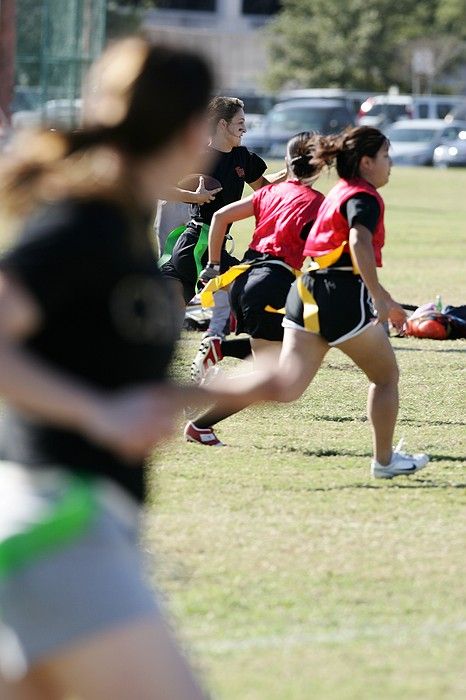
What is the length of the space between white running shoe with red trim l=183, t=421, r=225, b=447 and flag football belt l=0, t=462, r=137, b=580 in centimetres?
545

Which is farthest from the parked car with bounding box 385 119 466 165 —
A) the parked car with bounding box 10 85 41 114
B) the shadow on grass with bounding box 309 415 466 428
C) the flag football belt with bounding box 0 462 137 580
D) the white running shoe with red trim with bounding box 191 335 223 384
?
the flag football belt with bounding box 0 462 137 580

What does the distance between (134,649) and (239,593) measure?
2.82 meters

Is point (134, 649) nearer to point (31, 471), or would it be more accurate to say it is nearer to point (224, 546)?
point (31, 471)

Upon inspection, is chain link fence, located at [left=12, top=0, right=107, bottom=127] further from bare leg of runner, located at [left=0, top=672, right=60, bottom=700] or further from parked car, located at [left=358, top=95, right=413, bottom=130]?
bare leg of runner, located at [left=0, top=672, right=60, bottom=700]

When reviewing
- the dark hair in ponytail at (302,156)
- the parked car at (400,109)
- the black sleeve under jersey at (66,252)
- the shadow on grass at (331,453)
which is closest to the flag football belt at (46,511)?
the black sleeve under jersey at (66,252)

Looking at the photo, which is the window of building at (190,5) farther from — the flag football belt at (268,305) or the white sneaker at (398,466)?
the white sneaker at (398,466)

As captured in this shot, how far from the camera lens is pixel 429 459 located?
8.30 meters

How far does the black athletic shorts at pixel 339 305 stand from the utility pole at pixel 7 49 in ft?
110

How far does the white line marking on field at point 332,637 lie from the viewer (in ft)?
16.0

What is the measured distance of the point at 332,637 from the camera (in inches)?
198

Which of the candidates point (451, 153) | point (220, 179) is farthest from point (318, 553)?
point (451, 153)

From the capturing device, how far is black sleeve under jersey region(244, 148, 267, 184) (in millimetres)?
9898

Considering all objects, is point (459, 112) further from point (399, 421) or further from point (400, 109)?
point (399, 421)

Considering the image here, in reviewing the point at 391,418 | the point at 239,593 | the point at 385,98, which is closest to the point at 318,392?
the point at 391,418
